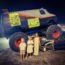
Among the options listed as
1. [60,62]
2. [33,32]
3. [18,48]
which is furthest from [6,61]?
[60,62]

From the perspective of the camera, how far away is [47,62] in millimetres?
2551

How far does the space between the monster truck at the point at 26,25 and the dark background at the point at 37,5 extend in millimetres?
48

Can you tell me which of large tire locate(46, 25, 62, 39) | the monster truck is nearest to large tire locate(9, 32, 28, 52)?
the monster truck

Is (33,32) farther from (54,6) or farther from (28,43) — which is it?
(54,6)

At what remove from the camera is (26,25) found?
103 inches

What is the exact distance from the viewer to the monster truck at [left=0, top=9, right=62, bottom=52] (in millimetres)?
2570

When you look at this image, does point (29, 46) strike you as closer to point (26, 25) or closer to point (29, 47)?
point (29, 47)

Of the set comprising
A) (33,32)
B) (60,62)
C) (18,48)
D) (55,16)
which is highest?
(55,16)

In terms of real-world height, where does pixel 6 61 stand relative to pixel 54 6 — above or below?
below

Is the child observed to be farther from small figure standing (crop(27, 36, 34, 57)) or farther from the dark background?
the dark background

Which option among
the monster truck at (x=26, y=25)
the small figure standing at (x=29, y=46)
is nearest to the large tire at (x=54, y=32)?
the monster truck at (x=26, y=25)

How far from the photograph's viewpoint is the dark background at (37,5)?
2596 mm

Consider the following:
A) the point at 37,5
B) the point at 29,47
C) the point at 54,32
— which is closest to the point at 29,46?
the point at 29,47

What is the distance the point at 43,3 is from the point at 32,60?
672 mm
